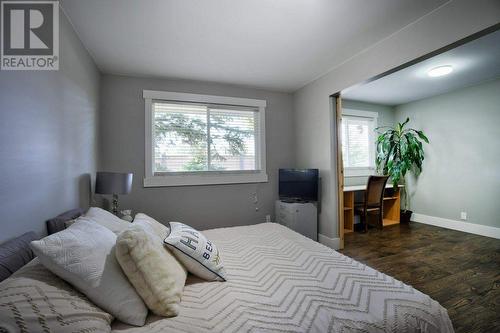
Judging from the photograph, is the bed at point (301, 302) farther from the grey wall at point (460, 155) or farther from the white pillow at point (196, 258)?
the grey wall at point (460, 155)

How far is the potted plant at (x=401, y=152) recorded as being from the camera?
4223 mm

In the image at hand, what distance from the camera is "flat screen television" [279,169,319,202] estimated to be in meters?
3.21

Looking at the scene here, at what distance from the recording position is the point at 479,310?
5.78ft

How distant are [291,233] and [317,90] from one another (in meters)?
2.34

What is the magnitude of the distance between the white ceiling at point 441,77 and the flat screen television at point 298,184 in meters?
1.33

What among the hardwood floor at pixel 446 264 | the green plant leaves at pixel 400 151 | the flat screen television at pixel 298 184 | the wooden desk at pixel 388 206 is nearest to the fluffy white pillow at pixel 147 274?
the hardwood floor at pixel 446 264

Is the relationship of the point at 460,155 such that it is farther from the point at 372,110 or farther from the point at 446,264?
the point at 446,264

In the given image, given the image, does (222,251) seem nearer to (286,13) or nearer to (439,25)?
(286,13)

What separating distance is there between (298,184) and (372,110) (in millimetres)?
2901

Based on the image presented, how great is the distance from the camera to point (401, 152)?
4.28 m

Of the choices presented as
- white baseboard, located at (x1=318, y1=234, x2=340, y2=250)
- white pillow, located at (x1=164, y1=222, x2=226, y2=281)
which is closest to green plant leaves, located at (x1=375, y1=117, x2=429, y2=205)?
white baseboard, located at (x1=318, y1=234, x2=340, y2=250)

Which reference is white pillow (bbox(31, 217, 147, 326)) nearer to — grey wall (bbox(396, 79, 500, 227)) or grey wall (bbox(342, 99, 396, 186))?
grey wall (bbox(342, 99, 396, 186))

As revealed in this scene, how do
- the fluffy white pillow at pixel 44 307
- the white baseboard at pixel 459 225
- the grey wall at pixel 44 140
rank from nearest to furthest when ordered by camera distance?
the fluffy white pillow at pixel 44 307 < the grey wall at pixel 44 140 < the white baseboard at pixel 459 225

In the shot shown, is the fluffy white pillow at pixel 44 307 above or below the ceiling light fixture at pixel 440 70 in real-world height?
below
